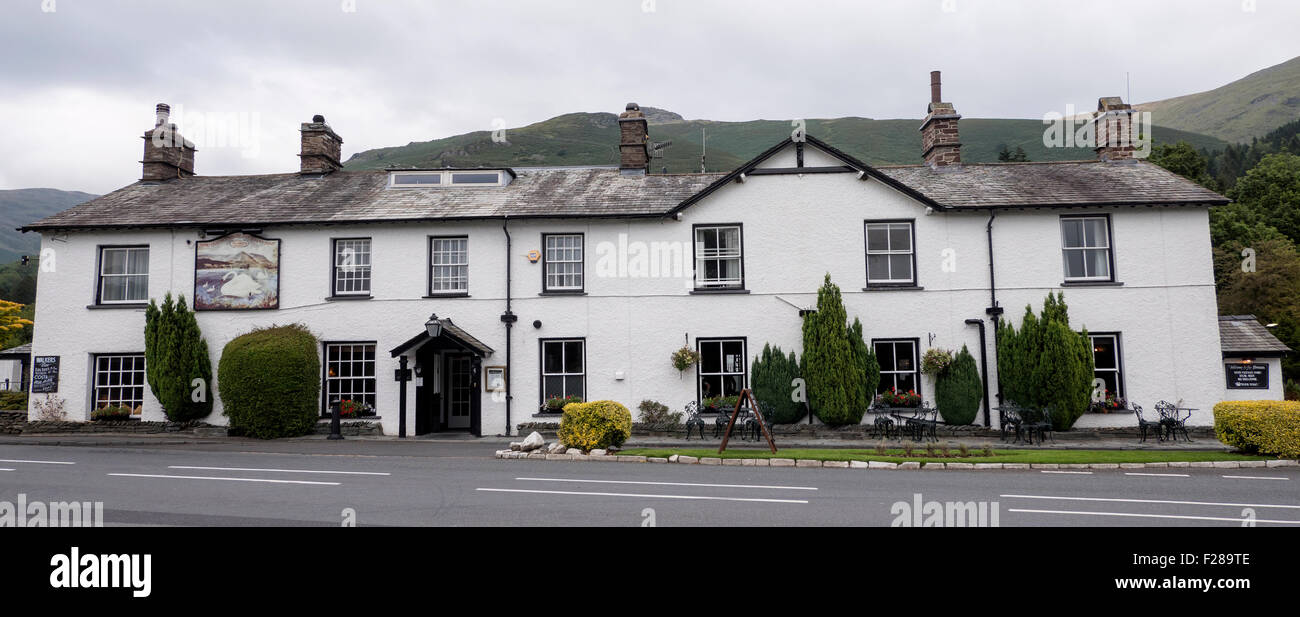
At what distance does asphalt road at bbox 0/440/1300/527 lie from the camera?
848cm

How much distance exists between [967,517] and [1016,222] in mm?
12950

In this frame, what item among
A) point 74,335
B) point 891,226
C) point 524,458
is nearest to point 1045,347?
point 891,226

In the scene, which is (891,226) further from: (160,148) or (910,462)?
(160,148)

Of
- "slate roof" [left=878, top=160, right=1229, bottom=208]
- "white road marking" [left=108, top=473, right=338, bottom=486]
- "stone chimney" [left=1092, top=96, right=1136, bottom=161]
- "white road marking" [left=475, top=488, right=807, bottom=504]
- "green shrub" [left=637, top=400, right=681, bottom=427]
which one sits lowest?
"white road marking" [left=475, top=488, right=807, bottom=504]

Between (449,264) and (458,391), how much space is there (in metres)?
3.88

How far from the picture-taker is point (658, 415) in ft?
62.3

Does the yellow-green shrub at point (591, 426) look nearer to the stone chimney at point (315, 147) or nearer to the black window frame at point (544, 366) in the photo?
the black window frame at point (544, 366)

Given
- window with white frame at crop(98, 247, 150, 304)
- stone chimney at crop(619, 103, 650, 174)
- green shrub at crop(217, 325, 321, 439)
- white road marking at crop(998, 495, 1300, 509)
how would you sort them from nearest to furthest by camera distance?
white road marking at crop(998, 495, 1300, 509) → green shrub at crop(217, 325, 321, 439) → window with white frame at crop(98, 247, 150, 304) → stone chimney at crop(619, 103, 650, 174)

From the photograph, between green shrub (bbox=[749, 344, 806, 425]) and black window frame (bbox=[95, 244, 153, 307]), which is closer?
green shrub (bbox=[749, 344, 806, 425])

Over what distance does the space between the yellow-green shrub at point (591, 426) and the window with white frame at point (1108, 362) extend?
13.0m

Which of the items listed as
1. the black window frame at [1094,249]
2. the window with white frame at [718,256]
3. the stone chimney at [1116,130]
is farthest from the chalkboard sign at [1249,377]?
the window with white frame at [718,256]

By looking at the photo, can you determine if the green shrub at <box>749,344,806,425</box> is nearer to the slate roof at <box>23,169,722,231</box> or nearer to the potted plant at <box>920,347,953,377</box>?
the potted plant at <box>920,347,953,377</box>

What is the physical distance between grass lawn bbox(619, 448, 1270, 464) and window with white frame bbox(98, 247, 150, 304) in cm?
1579

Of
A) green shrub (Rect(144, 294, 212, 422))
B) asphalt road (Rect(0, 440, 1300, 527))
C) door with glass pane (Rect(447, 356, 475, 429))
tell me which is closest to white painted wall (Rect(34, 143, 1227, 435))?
green shrub (Rect(144, 294, 212, 422))
